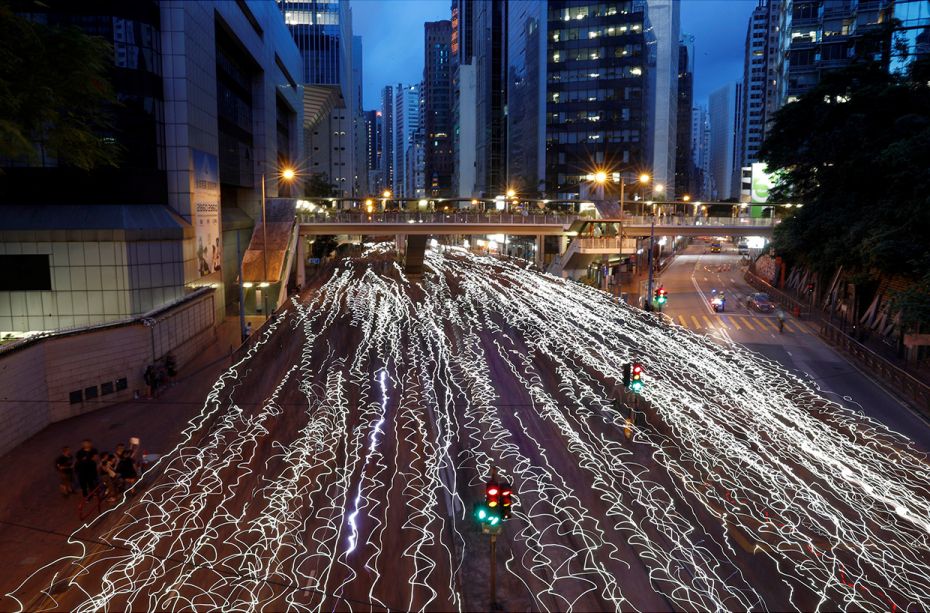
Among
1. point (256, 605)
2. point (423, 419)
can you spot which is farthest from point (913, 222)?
point (256, 605)

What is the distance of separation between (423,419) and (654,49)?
413ft

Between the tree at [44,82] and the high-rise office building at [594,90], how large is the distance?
9554cm

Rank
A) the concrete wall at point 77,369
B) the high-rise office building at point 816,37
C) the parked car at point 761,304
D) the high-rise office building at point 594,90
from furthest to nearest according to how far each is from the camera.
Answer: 1. the high-rise office building at point 594,90
2. the high-rise office building at point 816,37
3. the parked car at point 761,304
4. the concrete wall at point 77,369

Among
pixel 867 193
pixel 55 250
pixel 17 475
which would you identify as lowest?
pixel 17 475

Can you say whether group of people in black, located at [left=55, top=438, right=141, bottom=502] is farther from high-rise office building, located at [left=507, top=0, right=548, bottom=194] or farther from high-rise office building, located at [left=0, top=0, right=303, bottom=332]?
high-rise office building, located at [left=507, top=0, right=548, bottom=194]

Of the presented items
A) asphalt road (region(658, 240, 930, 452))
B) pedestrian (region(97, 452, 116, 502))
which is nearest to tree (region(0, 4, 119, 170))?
pedestrian (region(97, 452, 116, 502))

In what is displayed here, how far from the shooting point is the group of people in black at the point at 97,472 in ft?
47.3

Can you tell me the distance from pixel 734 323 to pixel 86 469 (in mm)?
35901

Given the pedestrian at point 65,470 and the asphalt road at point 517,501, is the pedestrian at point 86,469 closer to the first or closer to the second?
the pedestrian at point 65,470

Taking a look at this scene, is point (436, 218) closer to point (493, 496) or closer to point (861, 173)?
point (861, 173)

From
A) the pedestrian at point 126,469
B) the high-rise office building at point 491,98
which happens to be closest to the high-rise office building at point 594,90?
the high-rise office building at point 491,98

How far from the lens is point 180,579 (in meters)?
10.9

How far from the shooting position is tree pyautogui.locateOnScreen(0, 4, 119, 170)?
17.8 meters

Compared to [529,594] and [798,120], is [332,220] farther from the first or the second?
[529,594]
